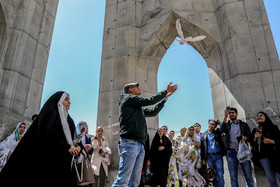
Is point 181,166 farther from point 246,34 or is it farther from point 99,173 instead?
point 246,34

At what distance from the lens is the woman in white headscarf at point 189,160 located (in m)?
5.71

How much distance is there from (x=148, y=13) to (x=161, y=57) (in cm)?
189

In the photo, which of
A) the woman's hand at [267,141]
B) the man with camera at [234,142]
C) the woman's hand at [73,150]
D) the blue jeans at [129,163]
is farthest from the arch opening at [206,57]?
the woman's hand at [73,150]

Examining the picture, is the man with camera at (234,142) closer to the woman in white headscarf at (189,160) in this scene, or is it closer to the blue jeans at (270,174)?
the blue jeans at (270,174)

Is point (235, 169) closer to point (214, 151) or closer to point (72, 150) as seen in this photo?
point (214, 151)

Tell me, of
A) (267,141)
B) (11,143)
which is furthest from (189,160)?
(11,143)

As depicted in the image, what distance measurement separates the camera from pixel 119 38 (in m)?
8.87

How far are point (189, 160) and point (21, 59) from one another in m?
6.56

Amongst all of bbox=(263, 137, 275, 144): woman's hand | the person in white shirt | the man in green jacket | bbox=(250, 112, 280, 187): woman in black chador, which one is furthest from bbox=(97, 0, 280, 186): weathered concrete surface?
the man in green jacket

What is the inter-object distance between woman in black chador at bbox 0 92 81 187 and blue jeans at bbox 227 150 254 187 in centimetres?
366

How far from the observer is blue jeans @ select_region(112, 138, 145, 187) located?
9.18 ft

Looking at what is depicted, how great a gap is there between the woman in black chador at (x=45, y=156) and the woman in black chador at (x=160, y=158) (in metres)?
3.68

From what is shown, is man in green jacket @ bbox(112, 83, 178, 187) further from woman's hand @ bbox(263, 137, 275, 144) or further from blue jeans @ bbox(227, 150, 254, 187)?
blue jeans @ bbox(227, 150, 254, 187)

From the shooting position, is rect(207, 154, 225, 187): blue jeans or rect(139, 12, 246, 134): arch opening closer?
rect(207, 154, 225, 187): blue jeans
